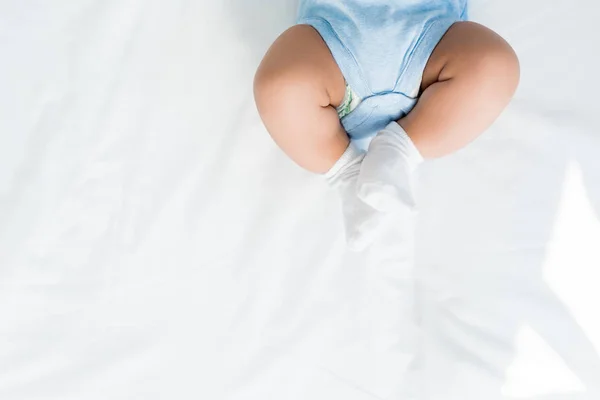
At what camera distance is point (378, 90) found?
32.3 inches

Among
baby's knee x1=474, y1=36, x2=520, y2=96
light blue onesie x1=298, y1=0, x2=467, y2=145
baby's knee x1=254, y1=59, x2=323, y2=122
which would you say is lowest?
baby's knee x1=474, y1=36, x2=520, y2=96

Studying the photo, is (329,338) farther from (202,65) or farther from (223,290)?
(202,65)

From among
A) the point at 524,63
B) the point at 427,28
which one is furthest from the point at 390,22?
the point at 524,63

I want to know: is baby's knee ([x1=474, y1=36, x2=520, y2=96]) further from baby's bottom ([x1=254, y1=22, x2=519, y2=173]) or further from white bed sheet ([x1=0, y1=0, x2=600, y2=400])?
white bed sheet ([x1=0, y1=0, x2=600, y2=400])

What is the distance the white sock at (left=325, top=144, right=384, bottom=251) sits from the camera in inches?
29.4

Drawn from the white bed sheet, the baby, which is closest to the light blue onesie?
the baby

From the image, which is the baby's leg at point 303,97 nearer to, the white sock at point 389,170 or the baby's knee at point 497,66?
the white sock at point 389,170

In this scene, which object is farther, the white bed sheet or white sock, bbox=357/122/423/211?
the white bed sheet

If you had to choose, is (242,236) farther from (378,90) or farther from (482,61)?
(482,61)

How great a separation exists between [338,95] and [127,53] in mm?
331

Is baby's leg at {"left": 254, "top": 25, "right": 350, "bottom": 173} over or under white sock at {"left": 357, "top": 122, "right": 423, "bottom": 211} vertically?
over

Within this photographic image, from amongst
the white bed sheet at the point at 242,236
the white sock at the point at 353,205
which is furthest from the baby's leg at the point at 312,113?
the white bed sheet at the point at 242,236

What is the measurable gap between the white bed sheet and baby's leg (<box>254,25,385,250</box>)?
0.10 m

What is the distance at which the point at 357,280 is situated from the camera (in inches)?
34.5
